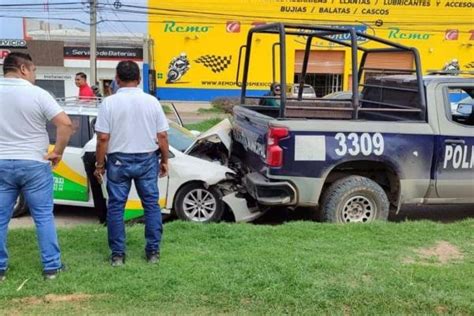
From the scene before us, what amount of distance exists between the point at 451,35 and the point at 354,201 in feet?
134

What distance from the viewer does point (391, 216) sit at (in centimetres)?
729

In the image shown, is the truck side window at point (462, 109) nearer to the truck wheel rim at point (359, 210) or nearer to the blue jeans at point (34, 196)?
the truck wheel rim at point (359, 210)

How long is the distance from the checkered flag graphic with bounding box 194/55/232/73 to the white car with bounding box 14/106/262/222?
115 ft

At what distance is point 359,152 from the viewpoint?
233 inches

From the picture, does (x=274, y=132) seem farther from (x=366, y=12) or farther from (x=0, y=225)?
(x=366, y=12)

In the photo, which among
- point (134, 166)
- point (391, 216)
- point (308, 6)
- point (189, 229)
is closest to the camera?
point (134, 166)

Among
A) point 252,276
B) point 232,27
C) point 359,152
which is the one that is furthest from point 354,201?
point 232,27

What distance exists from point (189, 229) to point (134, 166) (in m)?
1.38

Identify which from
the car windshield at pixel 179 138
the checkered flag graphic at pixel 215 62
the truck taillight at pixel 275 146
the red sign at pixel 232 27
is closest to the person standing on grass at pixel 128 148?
the truck taillight at pixel 275 146

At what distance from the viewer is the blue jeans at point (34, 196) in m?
3.97

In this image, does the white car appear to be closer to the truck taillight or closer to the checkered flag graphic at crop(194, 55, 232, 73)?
the truck taillight

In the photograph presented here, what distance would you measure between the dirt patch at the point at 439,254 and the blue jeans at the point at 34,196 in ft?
9.29

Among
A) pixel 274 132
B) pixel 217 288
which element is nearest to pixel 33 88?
pixel 217 288

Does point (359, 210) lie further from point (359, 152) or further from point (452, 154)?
point (452, 154)
